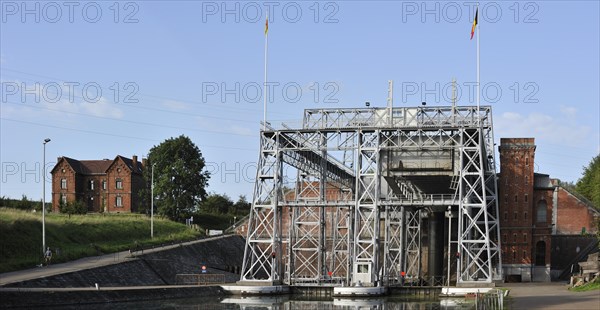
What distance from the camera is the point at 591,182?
4437 inches

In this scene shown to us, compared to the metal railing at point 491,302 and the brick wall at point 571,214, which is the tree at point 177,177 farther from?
the metal railing at point 491,302

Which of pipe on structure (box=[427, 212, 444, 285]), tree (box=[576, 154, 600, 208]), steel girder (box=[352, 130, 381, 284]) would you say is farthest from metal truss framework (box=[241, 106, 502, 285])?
→ tree (box=[576, 154, 600, 208])

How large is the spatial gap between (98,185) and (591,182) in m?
69.3

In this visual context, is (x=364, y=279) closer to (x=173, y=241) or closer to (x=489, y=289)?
(x=489, y=289)

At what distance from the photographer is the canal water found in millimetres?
50206

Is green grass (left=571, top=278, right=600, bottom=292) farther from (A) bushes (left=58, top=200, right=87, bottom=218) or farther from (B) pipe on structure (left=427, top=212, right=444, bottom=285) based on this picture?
(A) bushes (left=58, top=200, right=87, bottom=218)

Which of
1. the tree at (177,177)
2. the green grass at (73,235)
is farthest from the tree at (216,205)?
the green grass at (73,235)

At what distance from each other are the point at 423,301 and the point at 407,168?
12.7 meters

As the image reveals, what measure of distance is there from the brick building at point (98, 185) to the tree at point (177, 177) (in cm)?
533

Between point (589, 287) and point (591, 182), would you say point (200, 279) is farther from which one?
point (591, 182)

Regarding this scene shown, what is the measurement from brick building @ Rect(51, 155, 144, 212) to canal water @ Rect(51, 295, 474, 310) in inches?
2292

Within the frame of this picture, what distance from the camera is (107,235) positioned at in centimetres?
8125

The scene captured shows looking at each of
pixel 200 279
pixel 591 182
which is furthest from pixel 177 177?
pixel 591 182

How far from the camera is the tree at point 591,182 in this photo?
101m
